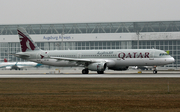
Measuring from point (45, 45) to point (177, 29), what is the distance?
42.1 m

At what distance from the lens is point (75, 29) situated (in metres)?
104

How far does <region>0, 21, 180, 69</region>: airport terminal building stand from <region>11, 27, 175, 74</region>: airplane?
32.0m

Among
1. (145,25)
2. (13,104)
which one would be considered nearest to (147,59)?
(13,104)

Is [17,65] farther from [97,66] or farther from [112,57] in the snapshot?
[97,66]

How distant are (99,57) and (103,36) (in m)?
40.8

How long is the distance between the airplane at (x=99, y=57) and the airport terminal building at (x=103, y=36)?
3205 cm

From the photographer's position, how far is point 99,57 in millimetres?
57375

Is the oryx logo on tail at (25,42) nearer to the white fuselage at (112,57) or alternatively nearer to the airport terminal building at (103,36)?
the white fuselage at (112,57)

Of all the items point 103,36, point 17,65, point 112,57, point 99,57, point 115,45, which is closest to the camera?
point 112,57

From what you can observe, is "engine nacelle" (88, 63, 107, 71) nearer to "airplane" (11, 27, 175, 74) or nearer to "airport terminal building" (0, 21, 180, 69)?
"airplane" (11, 27, 175, 74)

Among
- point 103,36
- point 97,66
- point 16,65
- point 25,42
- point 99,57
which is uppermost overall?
point 103,36

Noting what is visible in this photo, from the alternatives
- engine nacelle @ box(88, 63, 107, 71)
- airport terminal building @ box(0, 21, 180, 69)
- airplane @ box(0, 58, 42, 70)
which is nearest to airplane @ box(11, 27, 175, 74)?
engine nacelle @ box(88, 63, 107, 71)

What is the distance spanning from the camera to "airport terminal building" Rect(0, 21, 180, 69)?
94.7m

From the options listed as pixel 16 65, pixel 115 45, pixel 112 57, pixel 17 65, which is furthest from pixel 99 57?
pixel 16 65
